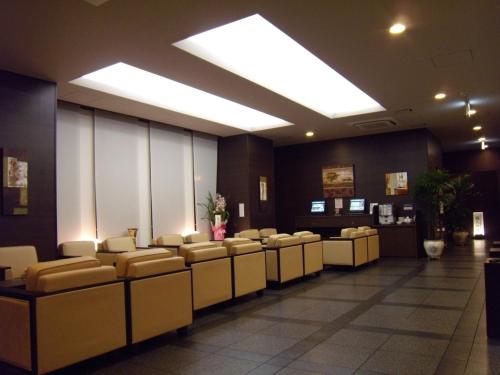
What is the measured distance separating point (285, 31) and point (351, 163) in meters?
7.69

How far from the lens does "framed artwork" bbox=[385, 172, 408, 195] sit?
11297 millimetres

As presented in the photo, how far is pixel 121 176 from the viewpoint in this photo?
29.0 feet

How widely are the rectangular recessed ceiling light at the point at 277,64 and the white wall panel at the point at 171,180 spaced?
3.43 m

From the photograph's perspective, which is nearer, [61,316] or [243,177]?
[61,316]

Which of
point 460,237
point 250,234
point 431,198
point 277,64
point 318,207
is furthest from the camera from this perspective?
point 460,237

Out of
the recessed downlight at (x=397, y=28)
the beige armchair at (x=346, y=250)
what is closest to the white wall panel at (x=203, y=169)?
the beige armchair at (x=346, y=250)

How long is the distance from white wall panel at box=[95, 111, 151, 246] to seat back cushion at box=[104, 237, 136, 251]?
0.94 m

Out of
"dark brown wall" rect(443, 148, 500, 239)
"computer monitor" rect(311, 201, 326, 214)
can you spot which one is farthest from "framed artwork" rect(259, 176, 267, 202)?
"dark brown wall" rect(443, 148, 500, 239)

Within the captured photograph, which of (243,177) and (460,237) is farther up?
(243,177)

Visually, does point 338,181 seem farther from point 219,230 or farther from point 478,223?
point 478,223

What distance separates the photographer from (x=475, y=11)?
4.61 m

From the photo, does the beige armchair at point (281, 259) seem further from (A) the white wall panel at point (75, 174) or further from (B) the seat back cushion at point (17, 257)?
(A) the white wall panel at point (75, 174)

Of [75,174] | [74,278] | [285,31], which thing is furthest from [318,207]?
[74,278]

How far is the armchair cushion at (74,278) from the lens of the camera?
312cm
